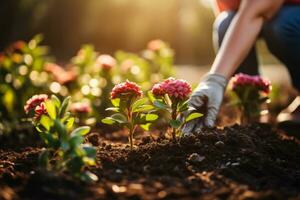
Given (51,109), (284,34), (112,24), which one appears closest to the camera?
(51,109)

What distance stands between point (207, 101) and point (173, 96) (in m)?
0.55

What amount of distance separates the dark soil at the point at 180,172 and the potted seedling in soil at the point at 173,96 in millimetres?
135

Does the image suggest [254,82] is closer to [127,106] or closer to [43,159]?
[127,106]

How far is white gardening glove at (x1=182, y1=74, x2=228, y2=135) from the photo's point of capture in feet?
9.79

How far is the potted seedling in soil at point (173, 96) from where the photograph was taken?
2.54m

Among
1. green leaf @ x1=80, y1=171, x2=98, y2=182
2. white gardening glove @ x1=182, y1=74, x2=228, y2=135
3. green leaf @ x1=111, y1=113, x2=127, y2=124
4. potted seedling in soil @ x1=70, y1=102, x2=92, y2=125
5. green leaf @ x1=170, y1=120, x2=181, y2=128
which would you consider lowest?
green leaf @ x1=80, y1=171, x2=98, y2=182


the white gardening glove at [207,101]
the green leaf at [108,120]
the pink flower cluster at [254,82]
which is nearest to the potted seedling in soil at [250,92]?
the pink flower cluster at [254,82]

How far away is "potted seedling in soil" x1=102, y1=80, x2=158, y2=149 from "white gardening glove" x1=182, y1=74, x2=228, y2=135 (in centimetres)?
36

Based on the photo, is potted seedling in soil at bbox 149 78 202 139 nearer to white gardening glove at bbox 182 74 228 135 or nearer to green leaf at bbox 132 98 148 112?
green leaf at bbox 132 98 148 112

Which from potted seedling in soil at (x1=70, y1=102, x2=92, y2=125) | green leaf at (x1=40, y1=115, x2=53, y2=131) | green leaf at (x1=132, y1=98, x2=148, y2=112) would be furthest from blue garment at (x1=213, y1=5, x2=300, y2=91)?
green leaf at (x1=40, y1=115, x2=53, y2=131)

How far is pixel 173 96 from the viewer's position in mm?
2561

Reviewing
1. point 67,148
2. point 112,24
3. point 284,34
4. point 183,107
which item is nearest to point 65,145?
point 67,148

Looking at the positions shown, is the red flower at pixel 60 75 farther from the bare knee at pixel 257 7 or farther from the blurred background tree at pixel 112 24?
the blurred background tree at pixel 112 24

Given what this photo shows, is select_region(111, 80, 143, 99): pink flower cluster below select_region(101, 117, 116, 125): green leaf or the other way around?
the other way around
